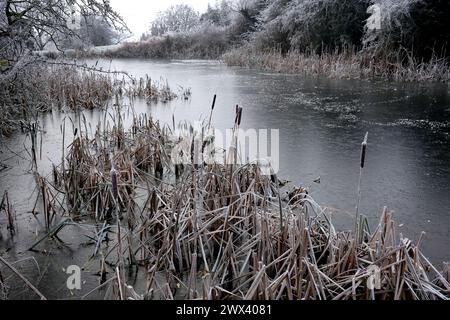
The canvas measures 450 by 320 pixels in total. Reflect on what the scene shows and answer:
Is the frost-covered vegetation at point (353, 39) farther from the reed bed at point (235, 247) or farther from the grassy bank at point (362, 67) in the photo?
the reed bed at point (235, 247)

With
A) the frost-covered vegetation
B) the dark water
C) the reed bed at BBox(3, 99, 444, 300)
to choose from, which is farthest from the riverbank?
the reed bed at BBox(3, 99, 444, 300)

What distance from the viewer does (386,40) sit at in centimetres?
1272

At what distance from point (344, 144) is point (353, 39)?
10361mm

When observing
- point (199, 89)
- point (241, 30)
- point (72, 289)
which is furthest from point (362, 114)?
point (241, 30)

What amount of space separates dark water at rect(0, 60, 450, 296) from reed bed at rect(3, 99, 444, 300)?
418 millimetres

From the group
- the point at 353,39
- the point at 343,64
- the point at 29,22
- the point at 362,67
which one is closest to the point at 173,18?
the point at 353,39

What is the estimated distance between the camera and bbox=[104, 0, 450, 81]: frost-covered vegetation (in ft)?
40.7

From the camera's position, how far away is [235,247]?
117 inches

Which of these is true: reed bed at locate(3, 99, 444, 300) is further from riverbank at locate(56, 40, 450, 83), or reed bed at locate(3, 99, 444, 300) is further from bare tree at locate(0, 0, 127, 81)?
riverbank at locate(56, 40, 450, 83)

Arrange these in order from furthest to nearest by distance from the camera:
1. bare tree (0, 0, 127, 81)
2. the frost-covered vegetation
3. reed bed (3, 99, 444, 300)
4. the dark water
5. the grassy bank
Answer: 1. the frost-covered vegetation
2. the grassy bank
3. bare tree (0, 0, 127, 81)
4. the dark water
5. reed bed (3, 99, 444, 300)

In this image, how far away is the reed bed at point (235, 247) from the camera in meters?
2.31

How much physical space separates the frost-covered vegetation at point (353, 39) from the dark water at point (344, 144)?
56.8 inches

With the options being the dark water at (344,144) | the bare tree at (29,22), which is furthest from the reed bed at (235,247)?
the bare tree at (29,22)

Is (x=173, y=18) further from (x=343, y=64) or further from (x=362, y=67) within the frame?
(x=362, y=67)
